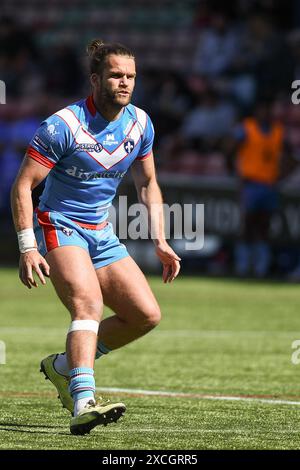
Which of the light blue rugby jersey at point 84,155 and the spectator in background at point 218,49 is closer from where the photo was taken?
the light blue rugby jersey at point 84,155

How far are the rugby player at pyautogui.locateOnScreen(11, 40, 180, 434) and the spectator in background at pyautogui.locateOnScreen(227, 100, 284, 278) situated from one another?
10.7m

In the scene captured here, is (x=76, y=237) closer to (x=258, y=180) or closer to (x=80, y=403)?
(x=80, y=403)

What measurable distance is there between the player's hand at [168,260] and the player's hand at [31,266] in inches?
37.5

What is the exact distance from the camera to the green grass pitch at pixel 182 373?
672 centimetres

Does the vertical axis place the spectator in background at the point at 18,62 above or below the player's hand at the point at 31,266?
above

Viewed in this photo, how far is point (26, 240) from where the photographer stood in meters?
7.00

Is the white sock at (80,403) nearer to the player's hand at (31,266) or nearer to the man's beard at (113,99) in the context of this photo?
the player's hand at (31,266)

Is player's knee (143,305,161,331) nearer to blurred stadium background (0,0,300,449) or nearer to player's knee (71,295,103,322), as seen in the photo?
player's knee (71,295,103,322)

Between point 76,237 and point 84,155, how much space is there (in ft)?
1.51

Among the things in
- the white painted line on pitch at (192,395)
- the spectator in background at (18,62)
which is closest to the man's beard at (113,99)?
the white painted line on pitch at (192,395)

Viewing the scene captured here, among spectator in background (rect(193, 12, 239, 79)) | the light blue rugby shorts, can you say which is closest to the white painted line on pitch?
the light blue rugby shorts

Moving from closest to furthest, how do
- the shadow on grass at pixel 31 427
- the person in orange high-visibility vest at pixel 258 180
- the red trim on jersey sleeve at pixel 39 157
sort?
1. the shadow on grass at pixel 31 427
2. the red trim on jersey sleeve at pixel 39 157
3. the person in orange high-visibility vest at pixel 258 180
